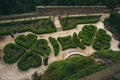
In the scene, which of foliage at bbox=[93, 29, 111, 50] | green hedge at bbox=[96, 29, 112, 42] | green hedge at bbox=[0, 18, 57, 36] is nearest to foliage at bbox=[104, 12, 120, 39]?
green hedge at bbox=[96, 29, 112, 42]

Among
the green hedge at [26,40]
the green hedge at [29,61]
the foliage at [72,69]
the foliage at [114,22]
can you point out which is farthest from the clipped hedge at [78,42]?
the foliage at [72,69]

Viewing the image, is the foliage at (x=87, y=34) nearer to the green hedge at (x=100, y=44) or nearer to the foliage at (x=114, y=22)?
the green hedge at (x=100, y=44)

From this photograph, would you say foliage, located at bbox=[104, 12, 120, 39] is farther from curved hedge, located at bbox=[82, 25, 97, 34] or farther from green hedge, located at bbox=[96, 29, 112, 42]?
curved hedge, located at bbox=[82, 25, 97, 34]

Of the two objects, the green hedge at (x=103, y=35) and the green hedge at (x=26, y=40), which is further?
the green hedge at (x=103, y=35)

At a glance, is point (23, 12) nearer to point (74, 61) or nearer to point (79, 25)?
point (79, 25)

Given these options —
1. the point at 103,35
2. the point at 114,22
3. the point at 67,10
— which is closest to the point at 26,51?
the point at 67,10
